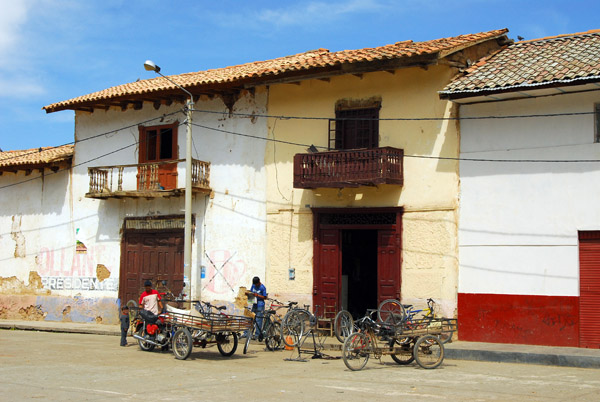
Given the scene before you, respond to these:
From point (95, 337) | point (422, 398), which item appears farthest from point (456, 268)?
point (95, 337)

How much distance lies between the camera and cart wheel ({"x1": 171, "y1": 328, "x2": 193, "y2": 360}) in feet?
48.2

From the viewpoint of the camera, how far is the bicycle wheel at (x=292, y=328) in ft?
54.2

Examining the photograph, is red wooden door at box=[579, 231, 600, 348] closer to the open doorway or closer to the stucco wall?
the open doorway

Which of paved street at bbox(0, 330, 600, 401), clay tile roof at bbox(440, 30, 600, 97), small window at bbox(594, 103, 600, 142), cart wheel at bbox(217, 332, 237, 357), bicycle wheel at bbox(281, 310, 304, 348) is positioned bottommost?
paved street at bbox(0, 330, 600, 401)

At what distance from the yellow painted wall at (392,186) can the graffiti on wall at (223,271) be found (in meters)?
1.17

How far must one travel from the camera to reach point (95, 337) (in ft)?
68.2

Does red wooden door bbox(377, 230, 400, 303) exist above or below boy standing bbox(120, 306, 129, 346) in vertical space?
above

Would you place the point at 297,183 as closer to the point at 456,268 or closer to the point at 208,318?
the point at 456,268

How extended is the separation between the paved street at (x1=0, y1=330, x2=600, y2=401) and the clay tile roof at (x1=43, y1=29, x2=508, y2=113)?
7420 mm

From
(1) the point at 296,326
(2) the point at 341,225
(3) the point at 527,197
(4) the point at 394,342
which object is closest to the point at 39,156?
(2) the point at 341,225

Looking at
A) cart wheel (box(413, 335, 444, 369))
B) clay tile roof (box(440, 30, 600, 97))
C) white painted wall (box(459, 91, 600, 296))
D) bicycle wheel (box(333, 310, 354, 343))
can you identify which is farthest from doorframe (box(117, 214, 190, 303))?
cart wheel (box(413, 335, 444, 369))

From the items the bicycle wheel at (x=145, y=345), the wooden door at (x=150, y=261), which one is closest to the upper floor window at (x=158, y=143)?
the wooden door at (x=150, y=261)

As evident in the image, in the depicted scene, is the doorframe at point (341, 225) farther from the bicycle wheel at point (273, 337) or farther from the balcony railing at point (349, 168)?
the bicycle wheel at point (273, 337)

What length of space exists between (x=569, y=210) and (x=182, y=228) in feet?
36.9
